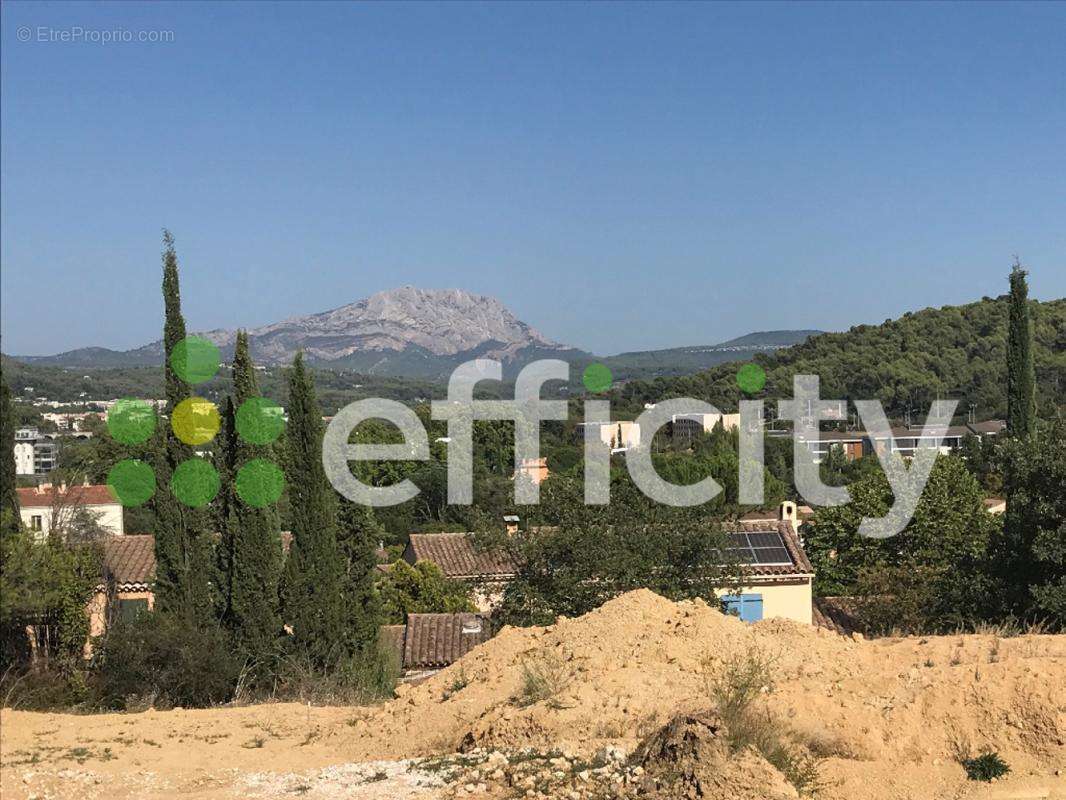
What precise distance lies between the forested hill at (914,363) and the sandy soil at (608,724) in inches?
2094

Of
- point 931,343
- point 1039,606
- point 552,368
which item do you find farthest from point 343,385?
point 1039,606

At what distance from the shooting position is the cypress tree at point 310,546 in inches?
648

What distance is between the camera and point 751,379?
6850 cm

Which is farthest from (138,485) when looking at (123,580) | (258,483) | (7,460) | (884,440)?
(884,440)

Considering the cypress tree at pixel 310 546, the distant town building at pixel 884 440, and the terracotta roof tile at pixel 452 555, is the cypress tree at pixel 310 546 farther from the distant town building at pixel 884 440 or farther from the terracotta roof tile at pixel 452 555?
the distant town building at pixel 884 440

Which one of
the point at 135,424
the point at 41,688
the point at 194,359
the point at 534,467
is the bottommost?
the point at 41,688

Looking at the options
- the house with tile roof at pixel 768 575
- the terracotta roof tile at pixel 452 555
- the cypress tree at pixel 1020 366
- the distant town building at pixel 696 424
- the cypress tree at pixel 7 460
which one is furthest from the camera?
the distant town building at pixel 696 424

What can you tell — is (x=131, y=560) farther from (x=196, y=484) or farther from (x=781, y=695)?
(x=781, y=695)

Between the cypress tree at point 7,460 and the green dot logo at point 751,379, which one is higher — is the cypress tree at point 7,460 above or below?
below

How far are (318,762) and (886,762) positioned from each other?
4646 mm

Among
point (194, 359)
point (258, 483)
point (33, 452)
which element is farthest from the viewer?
point (33, 452)

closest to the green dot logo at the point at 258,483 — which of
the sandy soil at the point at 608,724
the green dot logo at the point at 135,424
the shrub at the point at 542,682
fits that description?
the green dot logo at the point at 135,424

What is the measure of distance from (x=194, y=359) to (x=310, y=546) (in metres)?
3.92

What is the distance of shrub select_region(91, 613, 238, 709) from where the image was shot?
1302 cm
